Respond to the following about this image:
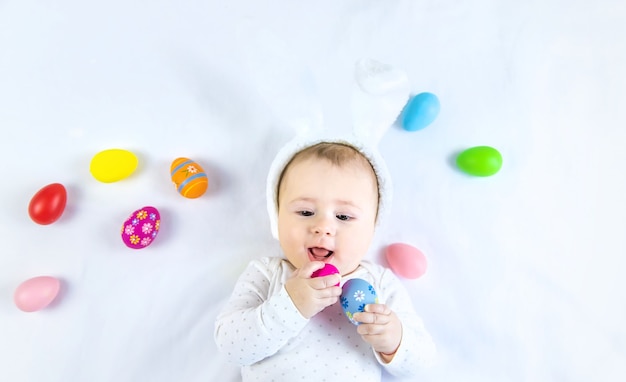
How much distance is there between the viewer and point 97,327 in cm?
139

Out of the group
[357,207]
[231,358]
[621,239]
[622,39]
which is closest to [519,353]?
[621,239]

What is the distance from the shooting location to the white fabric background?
1.39 metres

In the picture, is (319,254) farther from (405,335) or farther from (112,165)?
(112,165)

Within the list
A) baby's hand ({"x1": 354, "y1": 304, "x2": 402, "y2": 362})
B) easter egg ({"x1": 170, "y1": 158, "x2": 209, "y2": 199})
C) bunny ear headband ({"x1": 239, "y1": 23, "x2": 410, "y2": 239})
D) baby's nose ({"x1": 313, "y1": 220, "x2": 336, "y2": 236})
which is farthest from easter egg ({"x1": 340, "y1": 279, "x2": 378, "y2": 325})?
easter egg ({"x1": 170, "y1": 158, "x2": 209, "y2": 199})

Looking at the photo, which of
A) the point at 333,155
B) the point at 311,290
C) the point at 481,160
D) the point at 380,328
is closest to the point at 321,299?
the point at 311,290

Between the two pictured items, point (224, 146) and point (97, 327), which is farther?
point (224, 146)

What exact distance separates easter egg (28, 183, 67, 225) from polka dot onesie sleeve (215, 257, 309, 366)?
1.78 feet

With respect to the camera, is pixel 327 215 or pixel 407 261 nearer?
pixel 327 215

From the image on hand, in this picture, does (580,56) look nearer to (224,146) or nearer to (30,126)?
(224,146)

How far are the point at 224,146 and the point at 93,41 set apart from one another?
0.55 meters

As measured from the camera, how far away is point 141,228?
141cm

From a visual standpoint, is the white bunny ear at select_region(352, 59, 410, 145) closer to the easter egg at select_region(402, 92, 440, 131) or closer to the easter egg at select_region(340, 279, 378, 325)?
the easter egg at select_region(402, 92, 440, 131)

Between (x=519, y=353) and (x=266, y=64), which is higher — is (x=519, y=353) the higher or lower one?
the lower one

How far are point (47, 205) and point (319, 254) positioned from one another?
0.73m
